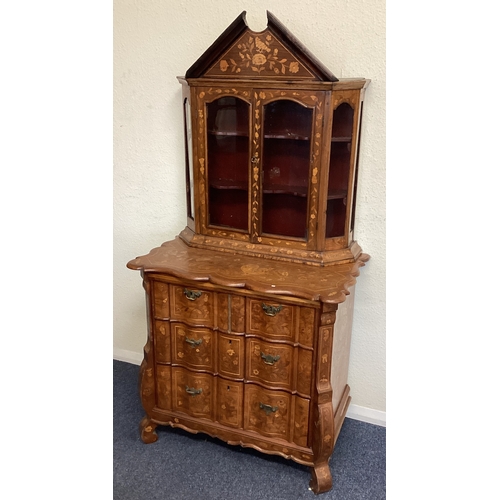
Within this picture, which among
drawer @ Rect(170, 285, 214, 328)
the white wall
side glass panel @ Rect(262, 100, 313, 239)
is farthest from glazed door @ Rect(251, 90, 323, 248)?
drawer @ Rect(170, 285, 214, 328)

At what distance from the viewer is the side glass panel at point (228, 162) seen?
6.97ft

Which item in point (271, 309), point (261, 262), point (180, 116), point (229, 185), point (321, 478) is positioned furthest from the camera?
point (180, 116)

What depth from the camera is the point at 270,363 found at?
6.56ft

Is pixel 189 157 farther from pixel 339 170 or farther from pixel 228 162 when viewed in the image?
pixel 339 170

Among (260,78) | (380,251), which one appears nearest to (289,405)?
(380,251)

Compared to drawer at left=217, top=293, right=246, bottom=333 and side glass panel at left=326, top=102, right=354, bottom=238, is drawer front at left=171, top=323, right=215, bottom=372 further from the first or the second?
side glass panel at left=326, top=102, right=354, bottom=238

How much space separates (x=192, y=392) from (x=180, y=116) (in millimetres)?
1364

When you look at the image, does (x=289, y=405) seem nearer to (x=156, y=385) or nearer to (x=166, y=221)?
(x=156, y=385)

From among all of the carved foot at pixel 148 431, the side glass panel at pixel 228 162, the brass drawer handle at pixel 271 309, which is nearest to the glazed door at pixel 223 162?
the side glass panel at pixel 228 162

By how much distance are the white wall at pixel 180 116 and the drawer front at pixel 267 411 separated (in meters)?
0.57

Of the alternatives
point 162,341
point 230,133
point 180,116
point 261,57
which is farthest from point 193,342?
point 261,57

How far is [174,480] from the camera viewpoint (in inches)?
83.3
